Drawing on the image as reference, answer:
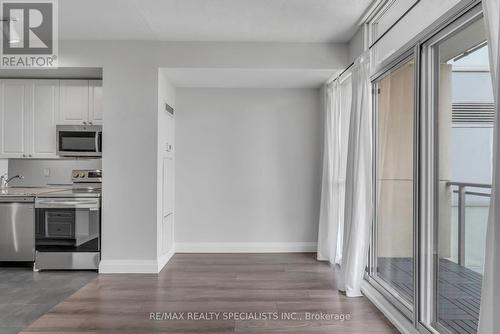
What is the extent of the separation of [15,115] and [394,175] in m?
4.65

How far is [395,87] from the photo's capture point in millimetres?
3799

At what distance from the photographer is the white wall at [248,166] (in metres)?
5.45

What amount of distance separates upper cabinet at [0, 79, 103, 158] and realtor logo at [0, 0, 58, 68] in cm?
37

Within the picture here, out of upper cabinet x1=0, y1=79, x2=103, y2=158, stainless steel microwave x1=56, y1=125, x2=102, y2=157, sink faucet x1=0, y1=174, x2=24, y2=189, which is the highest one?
upper cabinet x1=0, y1=79, x2=103, y2=158

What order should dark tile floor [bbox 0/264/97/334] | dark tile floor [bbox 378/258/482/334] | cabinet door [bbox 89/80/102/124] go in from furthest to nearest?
cabinet door [bbox 89/80/102/124] → dark tile floor [bbox 0/264/97/334] → dark tile floor [bbox 378/258/482/334]

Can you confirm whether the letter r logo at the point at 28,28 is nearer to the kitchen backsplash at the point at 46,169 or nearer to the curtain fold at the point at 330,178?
the kitchen backsplash at the point at 46,169

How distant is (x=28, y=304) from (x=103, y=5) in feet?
9.25

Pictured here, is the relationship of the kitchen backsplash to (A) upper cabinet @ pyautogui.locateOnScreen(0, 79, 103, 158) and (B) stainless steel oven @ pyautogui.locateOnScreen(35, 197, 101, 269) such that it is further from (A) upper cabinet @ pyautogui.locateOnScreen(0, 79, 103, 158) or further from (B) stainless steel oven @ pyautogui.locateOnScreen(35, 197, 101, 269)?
(B) stainless steel oven @ pyautogui.locateOnScreen(35, 197, 101, 269)

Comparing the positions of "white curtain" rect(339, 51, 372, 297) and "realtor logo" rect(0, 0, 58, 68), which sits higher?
"realtor logo" rect(0, 0, 58, 68)

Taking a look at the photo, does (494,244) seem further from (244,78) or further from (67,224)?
(67,224)

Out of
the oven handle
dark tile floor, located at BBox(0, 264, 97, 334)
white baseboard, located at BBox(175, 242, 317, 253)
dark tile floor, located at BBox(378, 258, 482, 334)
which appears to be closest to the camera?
dark tile floor, located at BBox(378, 258, 482, 334)

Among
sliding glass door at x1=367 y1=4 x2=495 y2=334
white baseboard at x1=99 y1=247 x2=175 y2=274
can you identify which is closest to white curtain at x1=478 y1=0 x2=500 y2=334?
sliding glass door at x1=367 y1=4 x2=495 y2=334

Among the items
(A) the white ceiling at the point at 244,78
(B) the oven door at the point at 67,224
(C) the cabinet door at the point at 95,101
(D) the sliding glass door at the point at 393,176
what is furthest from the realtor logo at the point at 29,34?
(D) the sliding glass door at the point at 393,176

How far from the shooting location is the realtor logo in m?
3.61
